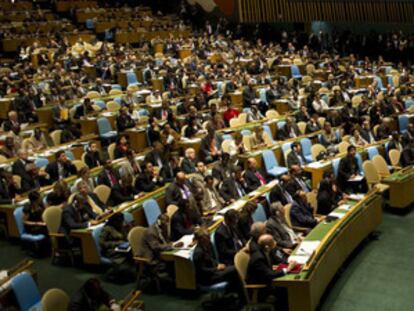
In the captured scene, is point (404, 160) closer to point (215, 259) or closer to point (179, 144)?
point (179, 144)

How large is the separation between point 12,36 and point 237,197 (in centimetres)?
1485

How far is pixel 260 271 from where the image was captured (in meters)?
6.15

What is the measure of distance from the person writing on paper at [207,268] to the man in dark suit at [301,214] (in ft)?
5.10

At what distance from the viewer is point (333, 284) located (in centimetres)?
722

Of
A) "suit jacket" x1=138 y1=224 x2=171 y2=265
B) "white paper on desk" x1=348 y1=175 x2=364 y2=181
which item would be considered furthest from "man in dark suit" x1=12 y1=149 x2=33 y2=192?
"white paper on desk" x1=348 y1=175 x2=364 y2=181

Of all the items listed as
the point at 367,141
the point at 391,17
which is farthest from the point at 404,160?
the point at 391,17

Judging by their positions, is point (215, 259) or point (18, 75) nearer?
point (215, 259)

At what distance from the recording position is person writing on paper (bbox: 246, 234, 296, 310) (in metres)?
6.14

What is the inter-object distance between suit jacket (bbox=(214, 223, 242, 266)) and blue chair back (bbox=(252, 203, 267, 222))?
2.68ft

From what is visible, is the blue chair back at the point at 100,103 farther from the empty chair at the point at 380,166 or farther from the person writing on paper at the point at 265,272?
the person writing on paper at the point at 265,272

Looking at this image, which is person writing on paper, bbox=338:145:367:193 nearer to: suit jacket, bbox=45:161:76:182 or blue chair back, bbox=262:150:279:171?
blue chair back, bbox=262:150:279:171

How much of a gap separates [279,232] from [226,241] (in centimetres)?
75

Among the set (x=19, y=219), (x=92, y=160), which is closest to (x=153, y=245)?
(x=19, y=219)

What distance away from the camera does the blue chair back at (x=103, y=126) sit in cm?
1285
